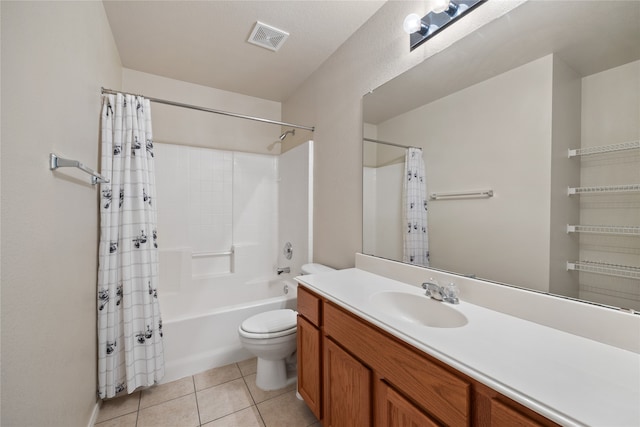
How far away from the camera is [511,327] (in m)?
0.83

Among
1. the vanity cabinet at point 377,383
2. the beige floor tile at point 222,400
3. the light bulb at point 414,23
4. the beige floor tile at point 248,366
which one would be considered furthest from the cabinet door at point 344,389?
the light bulb at point 414,23

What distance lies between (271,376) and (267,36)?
2.39m

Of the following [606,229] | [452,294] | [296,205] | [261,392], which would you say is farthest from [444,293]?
[296,205]

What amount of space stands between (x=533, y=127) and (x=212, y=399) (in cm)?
222

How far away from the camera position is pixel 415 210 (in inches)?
53.7

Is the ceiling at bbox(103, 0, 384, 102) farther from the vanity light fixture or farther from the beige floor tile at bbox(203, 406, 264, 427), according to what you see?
the beige floor tile at bbox(203, 406, 264, 427)

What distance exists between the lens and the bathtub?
1841 millimetres

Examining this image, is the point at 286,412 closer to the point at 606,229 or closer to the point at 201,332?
the point at 201,332

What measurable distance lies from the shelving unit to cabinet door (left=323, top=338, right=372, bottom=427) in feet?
2.69

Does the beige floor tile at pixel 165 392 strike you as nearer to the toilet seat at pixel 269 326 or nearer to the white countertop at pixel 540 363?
the toilet seat at pixel 269 326

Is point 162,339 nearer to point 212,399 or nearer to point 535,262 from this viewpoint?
point 212,399

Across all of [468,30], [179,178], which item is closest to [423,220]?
[468,30]

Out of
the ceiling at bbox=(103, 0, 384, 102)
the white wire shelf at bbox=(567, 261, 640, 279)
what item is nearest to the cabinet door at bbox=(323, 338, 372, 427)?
the white wire shelf at bbox=(567, 261, 640, 279)

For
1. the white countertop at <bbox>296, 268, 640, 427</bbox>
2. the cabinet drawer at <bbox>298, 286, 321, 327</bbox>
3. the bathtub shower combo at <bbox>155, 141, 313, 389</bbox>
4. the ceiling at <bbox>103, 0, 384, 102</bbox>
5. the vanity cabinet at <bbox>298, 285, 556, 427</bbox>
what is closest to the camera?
the white countertop at <bbox>296, 268, 640, 427</bbox>
